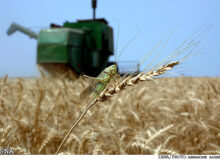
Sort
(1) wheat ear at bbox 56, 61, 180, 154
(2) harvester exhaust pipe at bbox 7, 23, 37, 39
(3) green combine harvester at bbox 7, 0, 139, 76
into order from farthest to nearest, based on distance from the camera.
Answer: (2) harvester exhaust pipe at bbox 7, 23, 37, 39 → (3) green combine harvester at bbox 7, 0, 139, 76 → (1) wheat ear at bbox 56, 61, 180, 154

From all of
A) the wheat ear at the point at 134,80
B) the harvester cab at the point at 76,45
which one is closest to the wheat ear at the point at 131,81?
the wheat ear at the point at 134,80

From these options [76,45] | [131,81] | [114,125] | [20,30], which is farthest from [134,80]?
[20,30]

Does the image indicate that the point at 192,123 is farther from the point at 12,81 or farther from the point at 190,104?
the point at 12,81

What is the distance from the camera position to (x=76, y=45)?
1106 cm

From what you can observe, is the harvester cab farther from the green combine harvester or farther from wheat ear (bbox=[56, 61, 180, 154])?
wheat ear (bbox=[56, 61, 180, 154])

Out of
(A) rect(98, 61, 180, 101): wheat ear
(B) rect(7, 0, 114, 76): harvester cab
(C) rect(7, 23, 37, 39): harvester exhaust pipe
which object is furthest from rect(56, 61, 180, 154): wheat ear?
(C) rect(7, 23, 37, 39): harvester exhaust pipe

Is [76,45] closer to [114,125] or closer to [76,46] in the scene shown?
[76,46]

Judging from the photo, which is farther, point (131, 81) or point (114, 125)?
point (114, 125)

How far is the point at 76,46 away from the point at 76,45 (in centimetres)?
6

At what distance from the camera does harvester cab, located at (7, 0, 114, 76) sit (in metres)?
10.4

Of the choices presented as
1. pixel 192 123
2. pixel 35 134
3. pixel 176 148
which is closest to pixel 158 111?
pixel 192 123

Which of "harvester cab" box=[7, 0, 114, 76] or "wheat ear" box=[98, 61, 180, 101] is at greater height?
"wheat ear" box=[98, 61, 180, 101]

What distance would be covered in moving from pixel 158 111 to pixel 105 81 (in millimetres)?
2668

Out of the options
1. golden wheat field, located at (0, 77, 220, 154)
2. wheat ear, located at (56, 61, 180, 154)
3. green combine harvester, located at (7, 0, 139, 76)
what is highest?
wheat ear, located at (56, 61, 180, 154)
